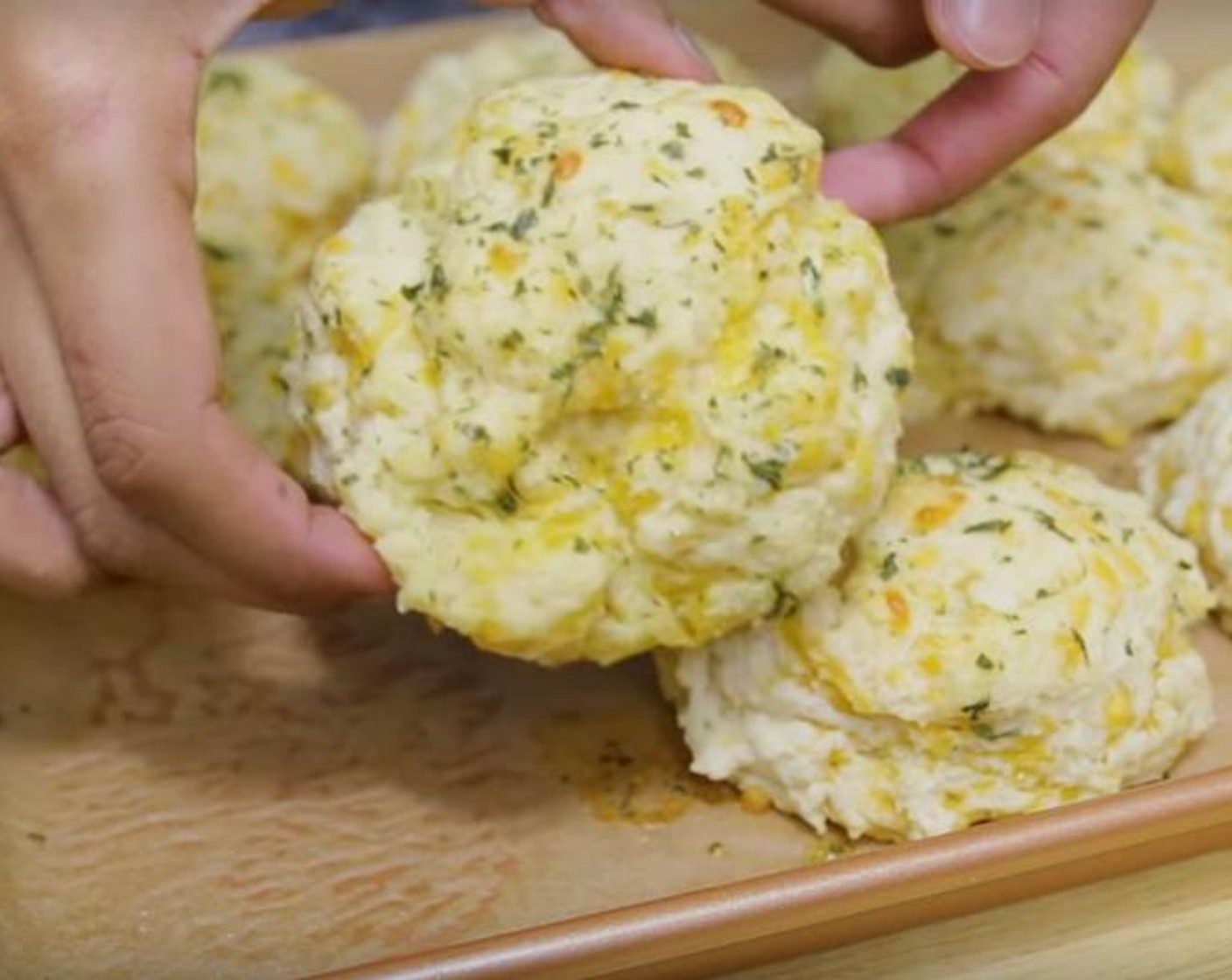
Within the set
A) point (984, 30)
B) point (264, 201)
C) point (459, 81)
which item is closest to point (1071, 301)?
point (984, 30)

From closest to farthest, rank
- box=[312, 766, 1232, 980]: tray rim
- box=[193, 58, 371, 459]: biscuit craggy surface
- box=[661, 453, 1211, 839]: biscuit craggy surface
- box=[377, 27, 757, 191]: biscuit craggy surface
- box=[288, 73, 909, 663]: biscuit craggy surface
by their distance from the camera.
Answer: box=[312, 766, 1232, 980]: tray rim
box=[288, 73, 909, 663]: biscuit craggy surface
box=[661, 453, 1211, 839]: biscuit craggy surface
box=[193, 58, 371, 459]: biscuit craggy surface
box=[377, 27, 757, 191]: biscuit craggy surface

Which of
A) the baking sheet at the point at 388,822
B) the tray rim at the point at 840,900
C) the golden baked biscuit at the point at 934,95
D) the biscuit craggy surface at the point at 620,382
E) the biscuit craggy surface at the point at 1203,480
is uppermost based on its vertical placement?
the biscuit craggy surface at the point at 620,382

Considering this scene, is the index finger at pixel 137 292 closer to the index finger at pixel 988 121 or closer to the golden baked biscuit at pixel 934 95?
the index finger at pixel 988 121

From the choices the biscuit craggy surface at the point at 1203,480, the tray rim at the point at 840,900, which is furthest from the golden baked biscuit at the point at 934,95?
the tray rim at the point at 840,900

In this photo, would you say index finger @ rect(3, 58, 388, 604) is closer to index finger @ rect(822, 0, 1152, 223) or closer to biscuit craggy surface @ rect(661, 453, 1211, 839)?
biscuit craggy surface @ rect(661, 453, 1211, 839)

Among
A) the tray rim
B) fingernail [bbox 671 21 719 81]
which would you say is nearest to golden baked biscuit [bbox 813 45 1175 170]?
fingernail [bbox 671 21 719 81]

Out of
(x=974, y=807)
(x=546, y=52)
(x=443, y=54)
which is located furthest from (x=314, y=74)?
(x=974, y=807)
